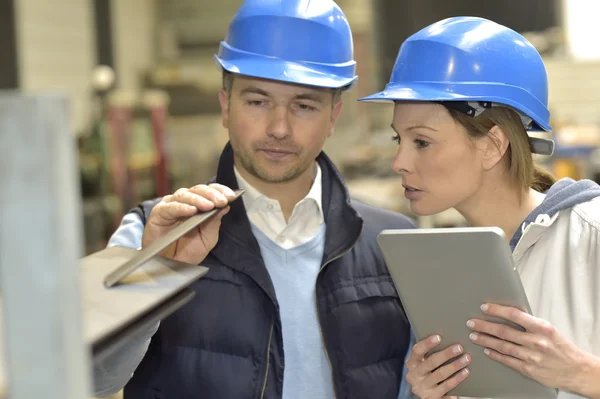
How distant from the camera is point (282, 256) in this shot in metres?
1.63

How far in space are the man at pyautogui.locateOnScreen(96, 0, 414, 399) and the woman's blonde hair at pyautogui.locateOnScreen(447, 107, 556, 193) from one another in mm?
334

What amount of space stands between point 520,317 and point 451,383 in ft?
0.72

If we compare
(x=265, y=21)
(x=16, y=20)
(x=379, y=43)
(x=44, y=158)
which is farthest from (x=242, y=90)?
(x=379, y=43)

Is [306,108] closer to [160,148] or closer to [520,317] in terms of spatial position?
[520,317]

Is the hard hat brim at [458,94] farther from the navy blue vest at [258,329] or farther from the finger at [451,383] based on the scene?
the finger at [451,383]

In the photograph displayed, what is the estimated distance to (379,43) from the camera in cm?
809

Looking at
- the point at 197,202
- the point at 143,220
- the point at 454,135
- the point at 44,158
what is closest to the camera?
the point at 44,158

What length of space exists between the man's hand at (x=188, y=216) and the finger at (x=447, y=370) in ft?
1.61

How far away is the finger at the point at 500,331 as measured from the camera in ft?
3.90

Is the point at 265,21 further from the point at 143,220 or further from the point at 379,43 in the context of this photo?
the point at 379,43

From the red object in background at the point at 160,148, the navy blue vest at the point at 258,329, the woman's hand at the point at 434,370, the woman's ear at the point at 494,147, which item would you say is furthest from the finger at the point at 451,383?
the red object in background at the point at 160,148

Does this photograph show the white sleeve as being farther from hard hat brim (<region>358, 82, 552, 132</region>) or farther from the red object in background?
the red object in background

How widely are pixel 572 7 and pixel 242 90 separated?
273 inches

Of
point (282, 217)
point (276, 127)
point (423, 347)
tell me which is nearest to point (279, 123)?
point (276, 127)
